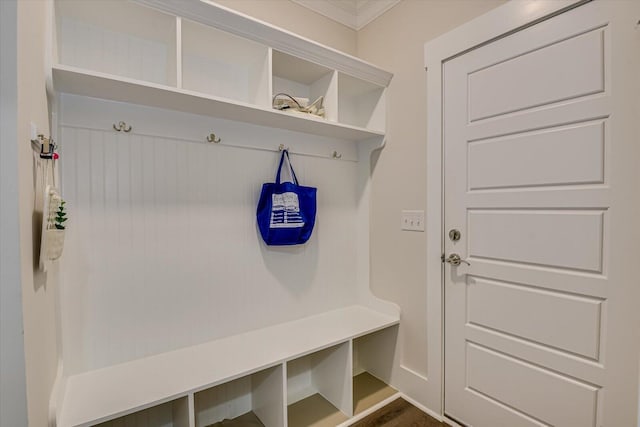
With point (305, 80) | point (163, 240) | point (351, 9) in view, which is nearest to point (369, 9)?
point (351, 9)

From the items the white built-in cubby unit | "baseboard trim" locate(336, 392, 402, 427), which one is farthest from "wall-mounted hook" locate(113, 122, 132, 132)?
"baseboard trim" locate(336, 392, 402, 427)

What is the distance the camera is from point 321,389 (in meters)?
1.93

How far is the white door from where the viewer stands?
3.77 feet

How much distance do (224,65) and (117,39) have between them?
0.48 metres

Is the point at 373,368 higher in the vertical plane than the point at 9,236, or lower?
lower

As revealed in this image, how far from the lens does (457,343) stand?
166cm

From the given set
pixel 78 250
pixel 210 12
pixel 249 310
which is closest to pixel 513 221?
pixel 249 310

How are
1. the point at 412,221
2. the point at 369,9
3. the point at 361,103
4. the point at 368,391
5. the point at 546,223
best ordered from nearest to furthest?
the point at 546,223, the point at 412,221, the point at 368,391, the point at 369,9, the point at 361,103

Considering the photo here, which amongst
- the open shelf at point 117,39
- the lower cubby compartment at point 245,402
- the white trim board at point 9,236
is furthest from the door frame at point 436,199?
the white trim board at point 9,236

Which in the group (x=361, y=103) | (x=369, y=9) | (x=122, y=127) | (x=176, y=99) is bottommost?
(x=122, y=127)

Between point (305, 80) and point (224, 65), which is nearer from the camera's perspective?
point (224, 65)

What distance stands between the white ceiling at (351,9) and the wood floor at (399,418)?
245 centimetres

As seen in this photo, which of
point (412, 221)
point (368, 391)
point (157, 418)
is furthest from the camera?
point (368, 391)

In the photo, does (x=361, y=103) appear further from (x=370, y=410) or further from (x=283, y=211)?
(x=370, y=410)
